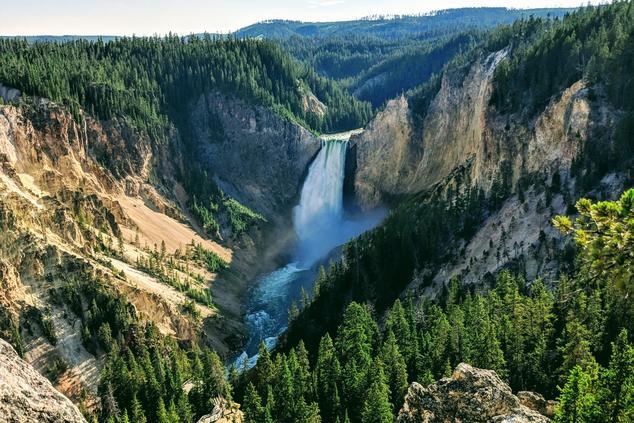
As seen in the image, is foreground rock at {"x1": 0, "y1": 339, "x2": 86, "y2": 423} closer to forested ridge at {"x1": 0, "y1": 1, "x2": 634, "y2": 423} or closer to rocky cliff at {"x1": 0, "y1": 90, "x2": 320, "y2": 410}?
forested ridge at {"x1": 0, "y1": 1, "x2": 634, "y2": 423}

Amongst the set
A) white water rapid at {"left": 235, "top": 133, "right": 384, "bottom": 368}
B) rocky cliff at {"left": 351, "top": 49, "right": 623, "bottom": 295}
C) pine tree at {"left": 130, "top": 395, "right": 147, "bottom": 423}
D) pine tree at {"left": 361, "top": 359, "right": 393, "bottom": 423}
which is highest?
rocky cliff at {"left": 351, "top": 49, "right": 623, "bottom": 295}

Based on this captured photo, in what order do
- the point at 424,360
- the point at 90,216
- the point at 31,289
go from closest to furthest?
the point at 424,360
the point at 31,289
the point at 90,216

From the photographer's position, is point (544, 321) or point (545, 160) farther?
point (545, 160)

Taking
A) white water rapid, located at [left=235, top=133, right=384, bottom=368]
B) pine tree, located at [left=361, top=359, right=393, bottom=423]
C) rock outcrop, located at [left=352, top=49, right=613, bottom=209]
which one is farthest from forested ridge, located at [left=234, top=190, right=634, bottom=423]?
white water rapid, located at [left=235, top=133, right=384, bottom=368]

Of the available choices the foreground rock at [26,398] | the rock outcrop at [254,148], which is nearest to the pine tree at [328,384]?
the foreground rock at [26,398]

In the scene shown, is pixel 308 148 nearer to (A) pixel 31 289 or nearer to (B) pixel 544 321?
(A) pixel 31 289

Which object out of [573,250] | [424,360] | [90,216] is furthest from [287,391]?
[90,216]
